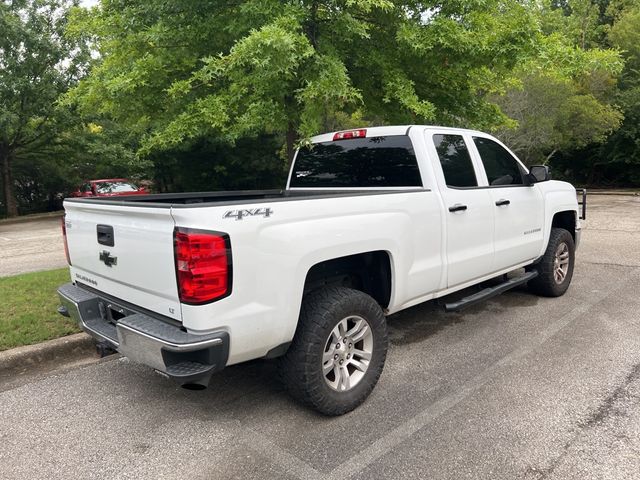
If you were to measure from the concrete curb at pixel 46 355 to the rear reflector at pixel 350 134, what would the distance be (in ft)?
9.93

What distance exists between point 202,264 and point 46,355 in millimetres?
2592

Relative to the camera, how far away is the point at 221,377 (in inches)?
151

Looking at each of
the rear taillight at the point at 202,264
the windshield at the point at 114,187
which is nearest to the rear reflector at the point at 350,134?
the rear taillight at the point at 202,264

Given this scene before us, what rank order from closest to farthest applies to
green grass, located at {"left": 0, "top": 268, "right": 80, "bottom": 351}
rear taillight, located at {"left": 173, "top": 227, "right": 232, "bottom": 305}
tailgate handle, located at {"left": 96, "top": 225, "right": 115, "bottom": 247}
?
rear taillight, located at {"left": 173, "top": 227, "right": 232, "bottom": 305}
tailgate handle, located at {"left": 96, "top": 225, "right": 115, "bottom": 247}
green grass, located at {"left": 0, "top": 268, "right": 80, "bottom": 351}

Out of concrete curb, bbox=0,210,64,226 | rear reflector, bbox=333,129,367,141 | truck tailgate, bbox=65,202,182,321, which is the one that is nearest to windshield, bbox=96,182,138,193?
concrete curb, bbox=0,210,64,226

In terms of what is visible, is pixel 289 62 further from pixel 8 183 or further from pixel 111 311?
pixel 8 183

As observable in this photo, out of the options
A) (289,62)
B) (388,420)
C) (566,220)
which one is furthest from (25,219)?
(388,420)

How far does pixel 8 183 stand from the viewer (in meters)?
23.3

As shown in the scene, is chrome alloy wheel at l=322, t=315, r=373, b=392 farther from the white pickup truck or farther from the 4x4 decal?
the 4x4 decal

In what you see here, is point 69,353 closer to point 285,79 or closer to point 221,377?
point 221,377

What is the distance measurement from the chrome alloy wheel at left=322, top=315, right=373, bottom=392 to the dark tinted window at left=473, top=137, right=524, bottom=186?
227 cm

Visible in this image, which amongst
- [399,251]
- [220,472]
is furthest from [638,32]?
[220,472]

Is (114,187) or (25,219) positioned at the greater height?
(114,187)

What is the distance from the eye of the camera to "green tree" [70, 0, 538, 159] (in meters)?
5.26
